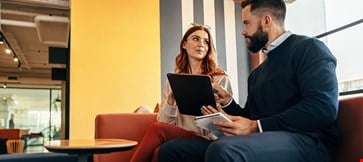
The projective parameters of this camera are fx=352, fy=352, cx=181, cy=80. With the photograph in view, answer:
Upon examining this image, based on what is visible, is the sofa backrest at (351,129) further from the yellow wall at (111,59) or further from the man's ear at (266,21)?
the yellow wall at (111,59)

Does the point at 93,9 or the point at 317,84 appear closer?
the point at 317,84

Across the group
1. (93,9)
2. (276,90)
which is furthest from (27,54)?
(276,90)

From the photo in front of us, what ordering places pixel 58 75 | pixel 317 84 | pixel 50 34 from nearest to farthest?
pixel 317 84 < pixel 50 34 < pixel 58 75

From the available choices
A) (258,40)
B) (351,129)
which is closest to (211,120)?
(258,40)

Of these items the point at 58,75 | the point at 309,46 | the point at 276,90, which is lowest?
the point at 276,90

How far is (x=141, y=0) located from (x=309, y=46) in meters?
2.80

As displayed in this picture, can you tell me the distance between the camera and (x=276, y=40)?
5.73ft

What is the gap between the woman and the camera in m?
2.09

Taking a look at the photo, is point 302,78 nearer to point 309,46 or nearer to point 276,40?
point 309,46

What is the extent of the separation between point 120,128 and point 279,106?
131 cm

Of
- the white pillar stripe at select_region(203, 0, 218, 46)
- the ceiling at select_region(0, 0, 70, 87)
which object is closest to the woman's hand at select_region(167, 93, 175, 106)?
the white pillar stripe at select_region(203, 0, 218, 46)

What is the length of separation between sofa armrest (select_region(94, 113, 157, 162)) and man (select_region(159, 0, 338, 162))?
2.31 ft

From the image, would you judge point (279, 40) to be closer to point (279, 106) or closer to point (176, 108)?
point (279, 106)

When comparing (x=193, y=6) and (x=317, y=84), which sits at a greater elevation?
(x=193, y=6)
